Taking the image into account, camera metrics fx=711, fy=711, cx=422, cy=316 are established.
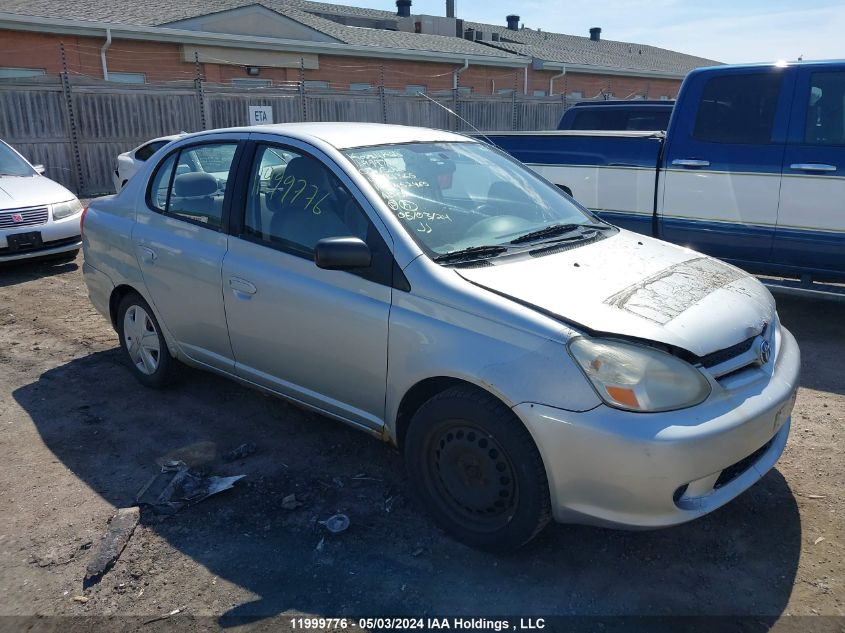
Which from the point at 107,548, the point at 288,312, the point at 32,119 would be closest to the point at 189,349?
the point at 288,312

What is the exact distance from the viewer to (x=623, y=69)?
31.2 m

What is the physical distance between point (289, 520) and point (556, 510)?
132 centimetres

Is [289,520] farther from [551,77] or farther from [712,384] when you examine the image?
[551,77]

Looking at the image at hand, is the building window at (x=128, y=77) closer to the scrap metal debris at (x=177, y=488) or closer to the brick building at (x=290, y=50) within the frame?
the brick building at (x=290, y=50)

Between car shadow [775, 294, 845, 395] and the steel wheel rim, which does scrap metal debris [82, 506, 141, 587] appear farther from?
car shadow [775, 294, 845, 395]

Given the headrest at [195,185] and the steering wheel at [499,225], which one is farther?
the headrest at [195,185]

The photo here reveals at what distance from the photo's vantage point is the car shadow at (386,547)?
284 centimetres

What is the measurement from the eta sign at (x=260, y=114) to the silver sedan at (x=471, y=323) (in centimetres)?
1300

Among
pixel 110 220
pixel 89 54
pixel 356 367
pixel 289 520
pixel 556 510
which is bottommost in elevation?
pixel 289 520

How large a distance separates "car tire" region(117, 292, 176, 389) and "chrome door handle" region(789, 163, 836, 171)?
5075mm

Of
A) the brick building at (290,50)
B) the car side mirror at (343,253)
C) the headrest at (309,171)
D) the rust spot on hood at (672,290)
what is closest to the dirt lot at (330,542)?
the rust spot on hood at (672,290)

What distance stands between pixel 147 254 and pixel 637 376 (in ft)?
10.6

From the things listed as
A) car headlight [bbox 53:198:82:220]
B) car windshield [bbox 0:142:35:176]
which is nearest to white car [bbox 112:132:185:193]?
car windshield [bbox 0:142:35:176]

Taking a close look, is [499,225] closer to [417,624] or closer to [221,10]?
[417,624]
